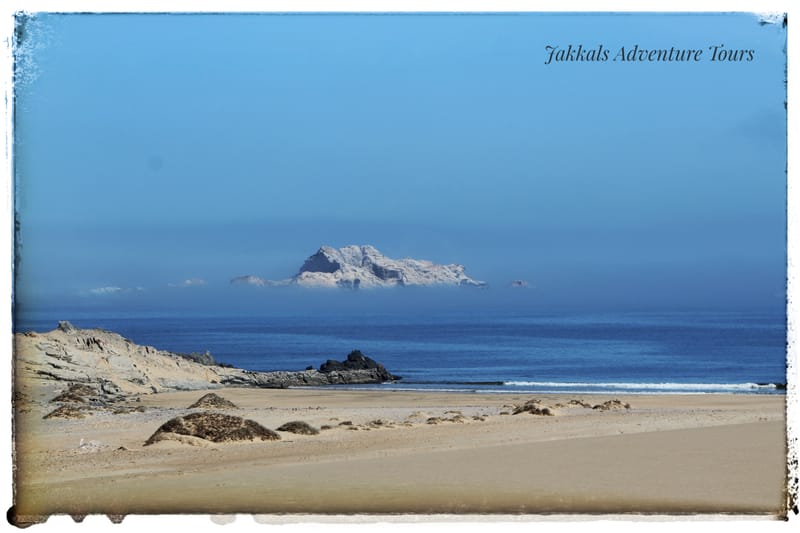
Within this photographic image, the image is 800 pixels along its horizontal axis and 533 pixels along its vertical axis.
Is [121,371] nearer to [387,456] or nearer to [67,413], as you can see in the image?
[67,413]

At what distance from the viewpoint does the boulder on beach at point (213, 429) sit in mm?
13492

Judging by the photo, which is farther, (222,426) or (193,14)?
(222,426)

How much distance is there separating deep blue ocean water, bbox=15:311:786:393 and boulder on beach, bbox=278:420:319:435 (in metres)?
4.12

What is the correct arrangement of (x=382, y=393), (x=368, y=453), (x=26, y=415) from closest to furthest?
(x=26, y=415)
(x=368, y=453)
(x=382, y=393)

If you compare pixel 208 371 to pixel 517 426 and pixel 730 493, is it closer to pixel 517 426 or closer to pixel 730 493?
pixel 517 426

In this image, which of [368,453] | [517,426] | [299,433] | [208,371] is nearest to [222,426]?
[299,433]

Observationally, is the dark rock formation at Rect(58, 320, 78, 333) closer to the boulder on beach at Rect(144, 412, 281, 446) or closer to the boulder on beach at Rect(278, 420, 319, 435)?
the boulder on beach at Rect(144, 412, 281, 446)

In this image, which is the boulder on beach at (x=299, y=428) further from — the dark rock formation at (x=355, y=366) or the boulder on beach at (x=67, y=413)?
the dark rock formation at (x=355, y=366)

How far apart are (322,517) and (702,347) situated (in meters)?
26.5

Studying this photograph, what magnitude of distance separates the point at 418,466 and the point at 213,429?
339cm

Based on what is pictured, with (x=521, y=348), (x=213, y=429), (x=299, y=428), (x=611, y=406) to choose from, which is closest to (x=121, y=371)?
(x=299, y=428)

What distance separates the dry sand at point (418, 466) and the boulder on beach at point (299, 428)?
0.68ft

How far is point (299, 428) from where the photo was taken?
14.5 m

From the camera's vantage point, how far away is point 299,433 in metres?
14.3
